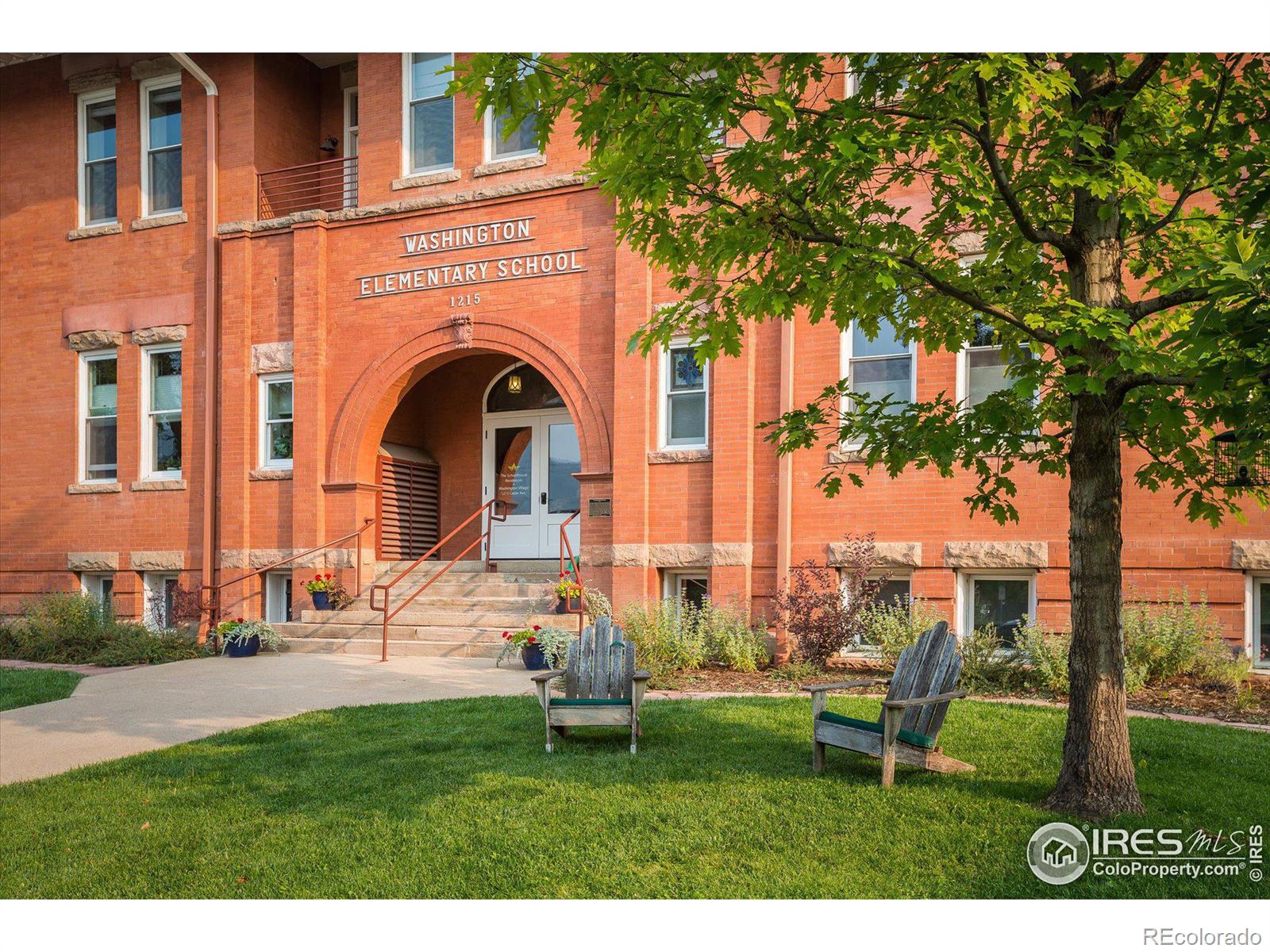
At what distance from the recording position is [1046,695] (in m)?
9.42

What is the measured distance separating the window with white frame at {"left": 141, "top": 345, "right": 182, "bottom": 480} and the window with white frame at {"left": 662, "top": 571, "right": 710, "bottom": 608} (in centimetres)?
810

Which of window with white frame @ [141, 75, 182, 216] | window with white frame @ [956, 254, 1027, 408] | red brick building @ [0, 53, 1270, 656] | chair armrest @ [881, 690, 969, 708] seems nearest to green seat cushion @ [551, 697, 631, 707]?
chair armrest @ [881, 690, 969, 708]

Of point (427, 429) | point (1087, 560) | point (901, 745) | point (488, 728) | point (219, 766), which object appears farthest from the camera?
point (427, 429)

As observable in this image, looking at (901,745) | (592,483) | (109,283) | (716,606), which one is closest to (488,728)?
(901,745)

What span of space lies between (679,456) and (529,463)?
13.4 feet

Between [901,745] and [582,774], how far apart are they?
2.00m

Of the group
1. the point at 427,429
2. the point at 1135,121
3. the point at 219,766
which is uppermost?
the point at 1135,121

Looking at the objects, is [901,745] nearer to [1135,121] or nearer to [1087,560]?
[1087,560]

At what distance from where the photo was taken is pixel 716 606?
1209 cm

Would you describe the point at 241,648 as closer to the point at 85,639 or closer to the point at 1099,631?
the point at 85,639

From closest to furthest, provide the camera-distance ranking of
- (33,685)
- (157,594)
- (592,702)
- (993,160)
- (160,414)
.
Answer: (993,160) → (592,702) → (33,685) → (157,594) → (160,414)

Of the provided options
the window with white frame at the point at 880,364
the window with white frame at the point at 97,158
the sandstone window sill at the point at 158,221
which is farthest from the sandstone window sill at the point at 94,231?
the window with white frame at the point at 880,364

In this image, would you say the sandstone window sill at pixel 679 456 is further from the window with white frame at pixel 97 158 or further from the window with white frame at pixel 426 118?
the window with white frame at pixel 97 158

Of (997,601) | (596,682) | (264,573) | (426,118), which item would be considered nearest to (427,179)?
(426,118)
